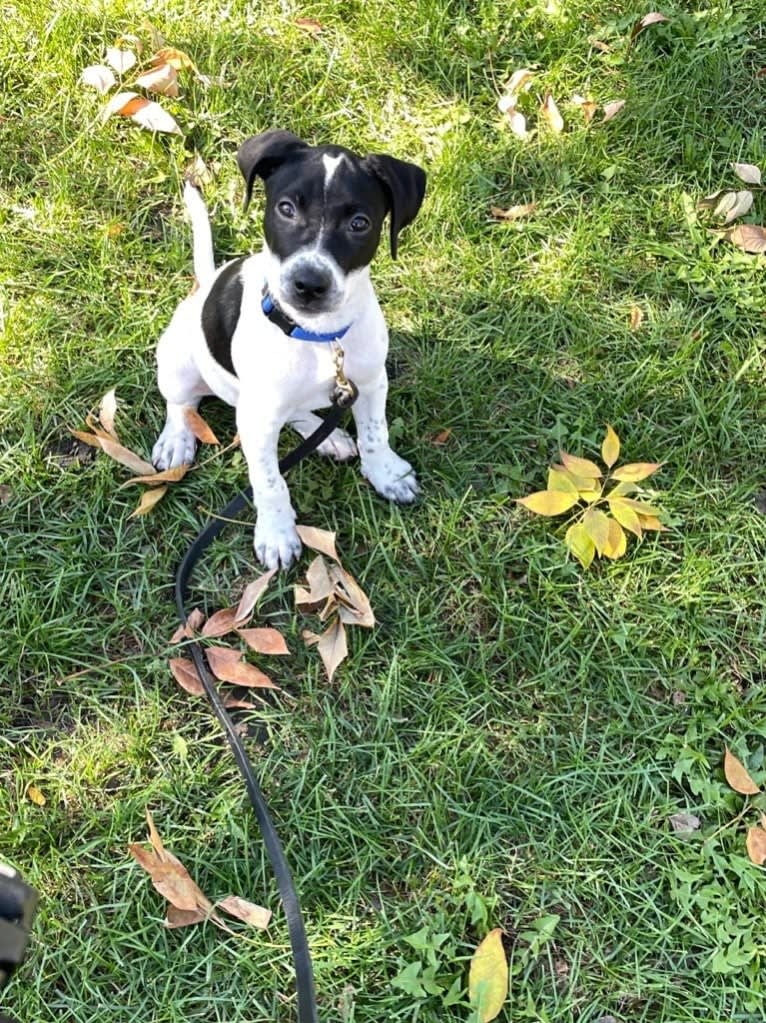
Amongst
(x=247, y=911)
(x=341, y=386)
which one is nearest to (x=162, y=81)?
(x=341, y=386)

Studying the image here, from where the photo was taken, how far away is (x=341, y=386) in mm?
3240

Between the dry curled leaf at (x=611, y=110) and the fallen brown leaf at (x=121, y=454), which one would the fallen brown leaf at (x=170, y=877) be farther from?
the dry curled leaf at (x=611, y=110)

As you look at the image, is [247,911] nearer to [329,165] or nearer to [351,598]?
[351,598]

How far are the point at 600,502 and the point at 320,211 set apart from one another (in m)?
1.65

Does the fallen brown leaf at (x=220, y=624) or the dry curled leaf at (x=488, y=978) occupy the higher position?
the fallen brown leaf at (x=220, y=624)

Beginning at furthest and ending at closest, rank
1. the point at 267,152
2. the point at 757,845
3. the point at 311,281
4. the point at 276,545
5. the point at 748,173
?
the point at 748,173
the point at 276,545
the point at 757,845
the point at 267,152
the point at 311,281

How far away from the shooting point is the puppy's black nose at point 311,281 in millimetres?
2850

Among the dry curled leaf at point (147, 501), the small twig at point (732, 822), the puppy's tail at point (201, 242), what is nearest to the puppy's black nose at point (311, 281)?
the puppy's tail at point (201, 242)

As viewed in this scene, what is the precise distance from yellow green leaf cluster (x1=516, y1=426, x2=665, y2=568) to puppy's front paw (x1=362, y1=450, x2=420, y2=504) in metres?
0.45

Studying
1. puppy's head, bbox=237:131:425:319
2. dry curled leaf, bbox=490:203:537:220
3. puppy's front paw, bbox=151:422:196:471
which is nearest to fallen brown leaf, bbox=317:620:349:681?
puppy's front paw, bbox=151:422:196:471

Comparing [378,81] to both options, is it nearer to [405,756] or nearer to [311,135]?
[311,135]

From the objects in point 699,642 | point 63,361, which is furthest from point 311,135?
point 699,642

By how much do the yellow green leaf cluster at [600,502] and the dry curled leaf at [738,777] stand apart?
0.84 meters

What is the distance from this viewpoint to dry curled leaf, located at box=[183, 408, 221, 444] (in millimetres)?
3869
